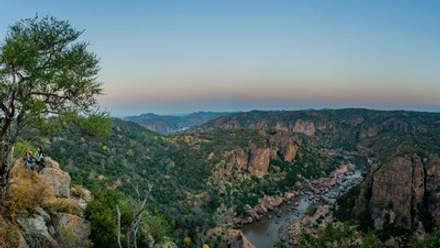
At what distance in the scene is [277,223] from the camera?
60.7m

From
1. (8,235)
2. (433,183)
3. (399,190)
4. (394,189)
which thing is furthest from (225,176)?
(8,235)

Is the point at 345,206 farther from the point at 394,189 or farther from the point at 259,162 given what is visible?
the point at 259,162

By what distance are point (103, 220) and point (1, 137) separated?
18.6 feet

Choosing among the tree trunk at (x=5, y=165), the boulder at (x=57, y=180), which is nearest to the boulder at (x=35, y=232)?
the tree trunk at (x=5, y=165)

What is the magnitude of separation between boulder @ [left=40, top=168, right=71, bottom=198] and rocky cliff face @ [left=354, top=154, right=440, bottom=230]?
46.6 metres

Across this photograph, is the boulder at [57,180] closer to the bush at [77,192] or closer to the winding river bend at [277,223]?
the bush at [77,192]

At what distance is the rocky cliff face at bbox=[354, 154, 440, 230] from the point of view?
152 ft

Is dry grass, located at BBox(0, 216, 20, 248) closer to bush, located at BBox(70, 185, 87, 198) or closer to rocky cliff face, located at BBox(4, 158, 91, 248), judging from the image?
rocky cliff face, located at BBox(4, 158, 91, 248)

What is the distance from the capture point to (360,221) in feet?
163

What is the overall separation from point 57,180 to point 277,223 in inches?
2030

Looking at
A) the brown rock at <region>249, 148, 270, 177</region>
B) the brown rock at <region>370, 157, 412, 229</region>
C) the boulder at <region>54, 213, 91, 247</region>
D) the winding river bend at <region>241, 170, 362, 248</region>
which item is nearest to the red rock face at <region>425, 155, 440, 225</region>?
the brown rock at <region>370, 157, 412, 229</region>

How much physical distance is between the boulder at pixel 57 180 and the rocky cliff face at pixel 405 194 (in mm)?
46613

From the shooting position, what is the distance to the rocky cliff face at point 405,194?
46.4m

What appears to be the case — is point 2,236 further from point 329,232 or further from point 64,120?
point 329,232
